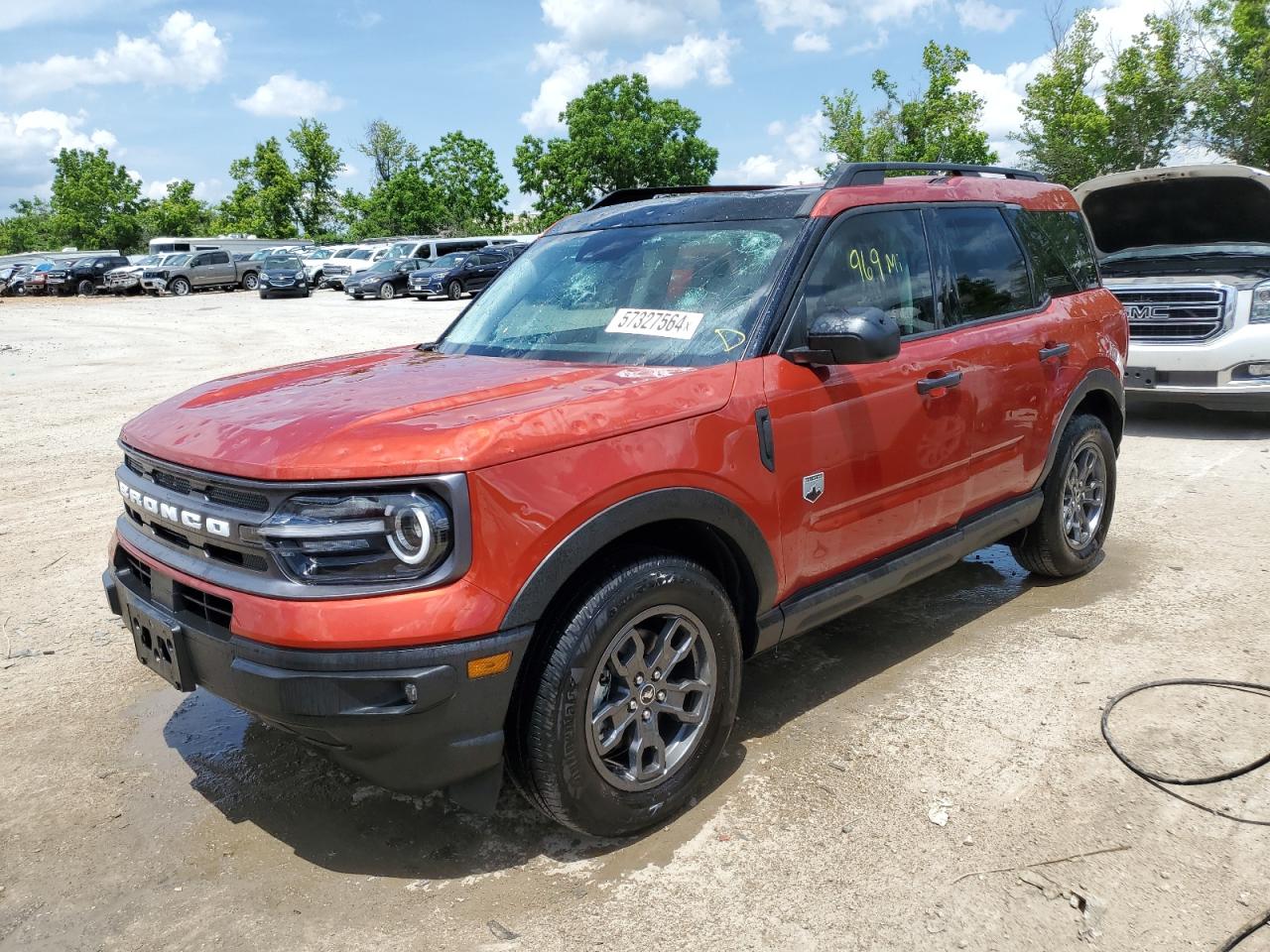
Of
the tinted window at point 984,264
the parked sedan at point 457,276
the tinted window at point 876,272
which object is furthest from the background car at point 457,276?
the tinted window at point 876,272

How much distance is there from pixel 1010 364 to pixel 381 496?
2880mm

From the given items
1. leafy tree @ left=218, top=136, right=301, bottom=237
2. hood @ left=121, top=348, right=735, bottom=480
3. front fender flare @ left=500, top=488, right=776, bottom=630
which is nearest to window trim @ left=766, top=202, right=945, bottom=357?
hood @ left=121, top=348, right=735, bottom=480

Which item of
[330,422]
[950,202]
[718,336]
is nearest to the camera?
[330,422]

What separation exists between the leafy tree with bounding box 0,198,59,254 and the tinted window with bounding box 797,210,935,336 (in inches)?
3503

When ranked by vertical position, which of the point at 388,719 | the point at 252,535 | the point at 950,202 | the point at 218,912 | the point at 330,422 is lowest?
the point at 218,912

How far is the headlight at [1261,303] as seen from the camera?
8031mm

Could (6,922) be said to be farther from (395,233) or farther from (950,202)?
(395,233)

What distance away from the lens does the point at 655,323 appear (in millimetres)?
3473

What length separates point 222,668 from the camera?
265cm

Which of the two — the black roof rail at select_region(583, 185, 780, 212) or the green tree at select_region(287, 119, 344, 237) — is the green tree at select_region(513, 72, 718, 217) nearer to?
the green tree at select_region(287, 119, 344, 237)

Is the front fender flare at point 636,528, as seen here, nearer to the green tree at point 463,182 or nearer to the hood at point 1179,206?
the hood at point 1179,206

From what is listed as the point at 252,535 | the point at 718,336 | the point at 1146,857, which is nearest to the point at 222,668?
the point at 252,535

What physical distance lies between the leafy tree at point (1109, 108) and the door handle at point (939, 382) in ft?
93.7

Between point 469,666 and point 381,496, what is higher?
point 381,496
